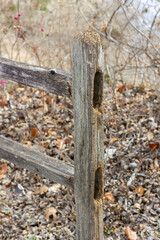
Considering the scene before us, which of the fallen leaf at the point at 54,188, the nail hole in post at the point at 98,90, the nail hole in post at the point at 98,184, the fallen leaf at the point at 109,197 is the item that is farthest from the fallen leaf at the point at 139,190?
the nail hole in post at the point at 98,90

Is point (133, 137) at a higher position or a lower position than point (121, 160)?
higher

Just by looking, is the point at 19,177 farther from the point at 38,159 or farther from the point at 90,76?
the point at 90,76

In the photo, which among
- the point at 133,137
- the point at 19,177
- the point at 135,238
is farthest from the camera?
the point at 133,137

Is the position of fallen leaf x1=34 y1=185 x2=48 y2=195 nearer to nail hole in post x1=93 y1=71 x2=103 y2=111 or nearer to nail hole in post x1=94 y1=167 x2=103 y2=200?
nail hole in post x1=94 y1=167 x2=103 y2=200

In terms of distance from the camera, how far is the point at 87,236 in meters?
1.84

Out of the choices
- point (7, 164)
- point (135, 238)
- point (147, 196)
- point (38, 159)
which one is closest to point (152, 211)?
point (147, 196)

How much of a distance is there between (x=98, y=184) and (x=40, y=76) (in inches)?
29.7

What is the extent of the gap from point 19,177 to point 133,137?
153 cm

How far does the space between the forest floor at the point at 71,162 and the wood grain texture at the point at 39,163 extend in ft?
2.64

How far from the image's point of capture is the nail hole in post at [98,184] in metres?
1.66

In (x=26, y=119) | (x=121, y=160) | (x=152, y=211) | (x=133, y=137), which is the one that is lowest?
(x=152, y=211)

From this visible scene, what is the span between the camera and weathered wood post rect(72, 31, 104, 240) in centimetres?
132

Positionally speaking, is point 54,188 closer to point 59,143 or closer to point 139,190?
point 59,143

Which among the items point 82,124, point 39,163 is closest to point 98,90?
point 82,124
